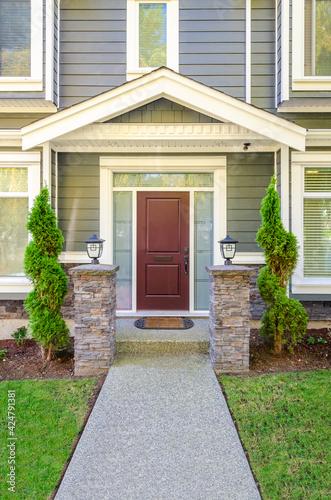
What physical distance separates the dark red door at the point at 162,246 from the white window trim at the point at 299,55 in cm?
228

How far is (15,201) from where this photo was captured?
4867 millimetres

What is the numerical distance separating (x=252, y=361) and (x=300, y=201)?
2.43 meters

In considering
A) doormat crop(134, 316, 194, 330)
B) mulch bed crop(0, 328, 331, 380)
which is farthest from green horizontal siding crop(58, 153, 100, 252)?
mulch bed crop(0, 328, 331, 380)

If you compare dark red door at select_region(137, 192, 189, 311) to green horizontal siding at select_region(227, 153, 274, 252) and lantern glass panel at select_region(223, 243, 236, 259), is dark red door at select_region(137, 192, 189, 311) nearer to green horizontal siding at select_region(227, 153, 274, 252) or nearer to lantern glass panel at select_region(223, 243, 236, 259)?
green horizontal siding at select_region(227, 153, 274, 252)

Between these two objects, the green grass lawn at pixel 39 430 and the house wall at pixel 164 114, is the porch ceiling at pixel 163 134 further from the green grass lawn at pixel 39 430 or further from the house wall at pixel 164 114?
the green grass lawn at pixel 39 430

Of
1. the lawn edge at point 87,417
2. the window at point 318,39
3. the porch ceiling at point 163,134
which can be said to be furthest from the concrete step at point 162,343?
the window at point 318,39

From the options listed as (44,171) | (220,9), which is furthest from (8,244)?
(220,9)

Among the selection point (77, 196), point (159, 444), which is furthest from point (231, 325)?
point (77, 196)

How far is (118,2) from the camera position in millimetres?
4910

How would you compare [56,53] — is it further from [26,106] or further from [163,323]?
[163,323]

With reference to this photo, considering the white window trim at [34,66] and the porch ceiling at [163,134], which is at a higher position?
the white window trim at [34,66]

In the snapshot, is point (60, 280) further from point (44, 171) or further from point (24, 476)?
point (24, 476)

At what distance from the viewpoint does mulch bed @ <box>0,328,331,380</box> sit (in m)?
3.66

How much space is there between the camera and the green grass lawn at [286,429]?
6.97 feet
